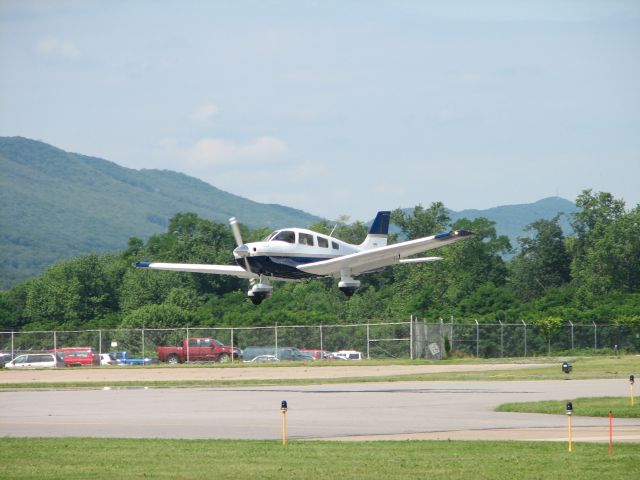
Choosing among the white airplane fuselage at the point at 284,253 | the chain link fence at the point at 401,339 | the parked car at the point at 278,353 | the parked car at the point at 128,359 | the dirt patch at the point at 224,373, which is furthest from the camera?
the parked car at the point at 128,359

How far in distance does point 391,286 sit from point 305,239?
245 ft

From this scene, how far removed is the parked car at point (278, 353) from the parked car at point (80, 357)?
10.5 meters

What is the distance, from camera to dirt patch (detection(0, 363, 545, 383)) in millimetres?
53125

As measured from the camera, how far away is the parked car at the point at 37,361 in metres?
71.1

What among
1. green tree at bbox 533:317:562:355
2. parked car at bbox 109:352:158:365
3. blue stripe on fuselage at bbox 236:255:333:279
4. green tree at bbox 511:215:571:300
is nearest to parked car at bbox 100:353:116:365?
parked car at bbox 109:352:158:365

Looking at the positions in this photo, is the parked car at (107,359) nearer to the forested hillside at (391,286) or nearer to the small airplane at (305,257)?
the forested hillside at (391,286)

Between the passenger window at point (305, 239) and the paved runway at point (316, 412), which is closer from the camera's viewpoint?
the paved runway at point (316, 412)

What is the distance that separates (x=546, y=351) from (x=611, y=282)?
135 feet

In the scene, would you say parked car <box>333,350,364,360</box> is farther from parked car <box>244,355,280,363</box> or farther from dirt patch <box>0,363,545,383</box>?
dirt patch <box>0,363,545,383</box>

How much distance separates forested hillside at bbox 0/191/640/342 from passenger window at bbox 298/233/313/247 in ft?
119

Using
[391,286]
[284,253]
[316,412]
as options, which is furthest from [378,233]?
[391,286]

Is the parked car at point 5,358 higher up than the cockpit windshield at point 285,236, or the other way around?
the cockpit windshield at point 285,236

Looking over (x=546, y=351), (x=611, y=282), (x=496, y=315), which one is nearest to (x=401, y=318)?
(x=496, y=315)

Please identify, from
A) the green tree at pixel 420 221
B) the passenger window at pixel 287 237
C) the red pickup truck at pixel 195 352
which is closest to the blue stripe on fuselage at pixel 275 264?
the passenger window at pixel 287 237
